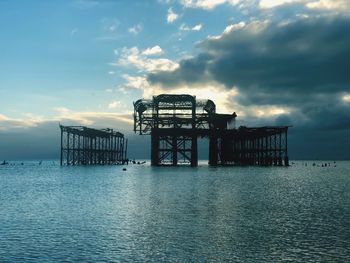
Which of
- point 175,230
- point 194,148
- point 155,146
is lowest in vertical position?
point 175,230

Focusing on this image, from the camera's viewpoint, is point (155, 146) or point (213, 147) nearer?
point (155, 146)

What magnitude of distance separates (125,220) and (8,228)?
9.18 meters

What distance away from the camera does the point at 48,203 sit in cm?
5266

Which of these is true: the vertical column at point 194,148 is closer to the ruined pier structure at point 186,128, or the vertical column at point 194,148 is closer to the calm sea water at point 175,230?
the ruined pier structure at point 186,128

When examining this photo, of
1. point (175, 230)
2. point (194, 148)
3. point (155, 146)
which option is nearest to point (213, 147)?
point (194, 148)

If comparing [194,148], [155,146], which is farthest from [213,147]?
[155,146]

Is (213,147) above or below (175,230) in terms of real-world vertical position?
above

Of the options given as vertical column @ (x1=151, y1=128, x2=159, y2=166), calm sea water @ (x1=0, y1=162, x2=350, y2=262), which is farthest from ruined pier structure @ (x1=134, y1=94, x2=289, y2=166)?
calm sea water @ (x1=0, y1=162, x2=350, y2=262)

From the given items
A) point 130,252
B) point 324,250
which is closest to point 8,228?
point 130,252

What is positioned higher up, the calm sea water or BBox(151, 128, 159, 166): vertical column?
BBox(151, 128, 159, 166): vertical column

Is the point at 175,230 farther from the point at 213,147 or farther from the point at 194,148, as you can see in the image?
the point at 213,147

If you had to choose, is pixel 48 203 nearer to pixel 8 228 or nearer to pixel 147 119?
pixel 8 228

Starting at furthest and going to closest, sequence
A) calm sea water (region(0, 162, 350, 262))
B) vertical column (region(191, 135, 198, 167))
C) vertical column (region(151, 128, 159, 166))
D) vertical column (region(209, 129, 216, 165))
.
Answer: vertical column (region(209, 129, 216, 165)) < vertical column (region(191, 135, 198, 167)) < vertical column (region(151, 128, 159, 166)) < calm sea water (region(0, 162, 350, 262))

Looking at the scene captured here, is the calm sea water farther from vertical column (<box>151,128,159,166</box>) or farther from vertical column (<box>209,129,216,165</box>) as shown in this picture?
vertical column (<box>209,129,216,165</box>)
